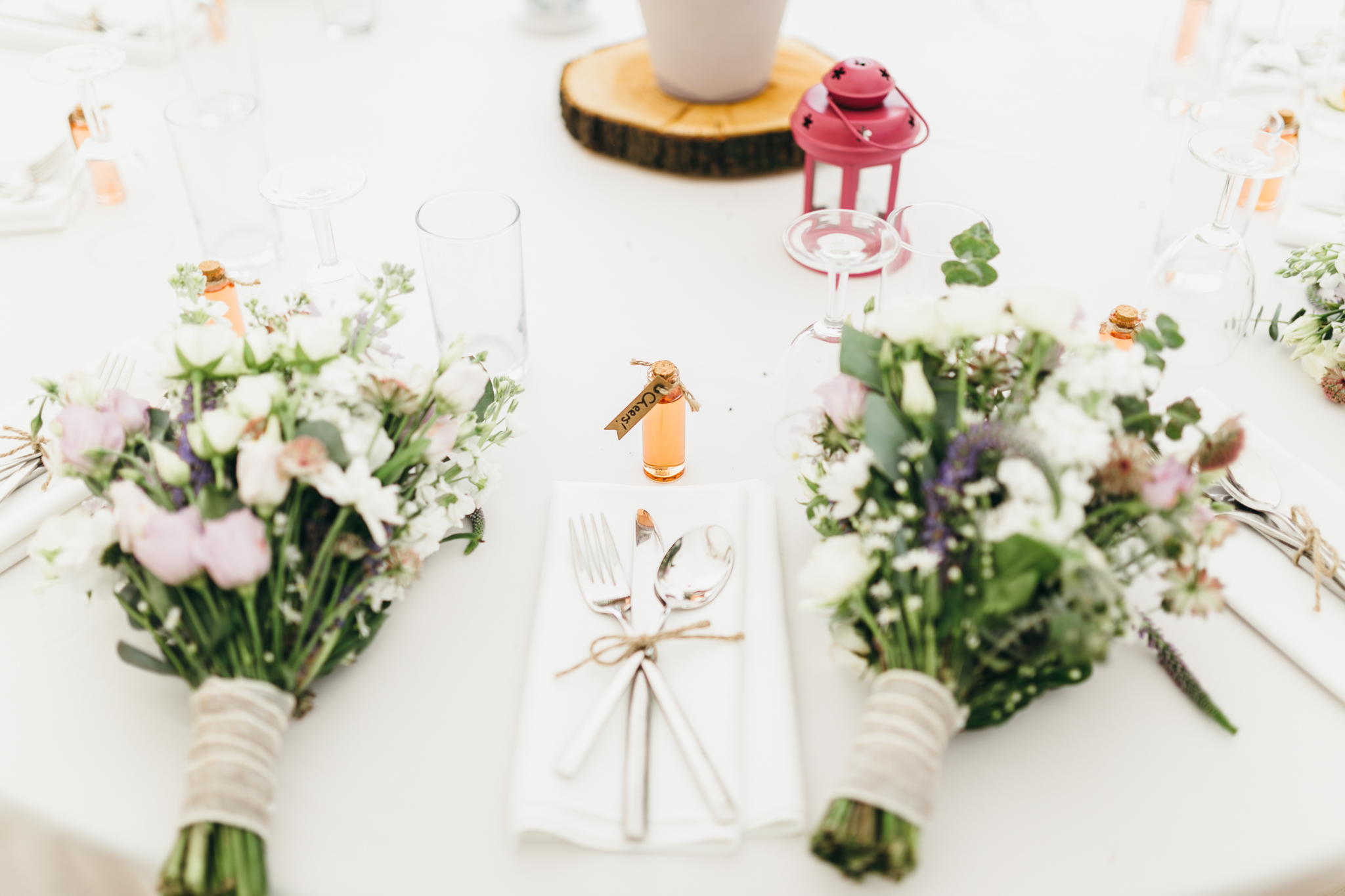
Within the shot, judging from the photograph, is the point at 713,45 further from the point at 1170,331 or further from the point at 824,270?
the point at 1170,331

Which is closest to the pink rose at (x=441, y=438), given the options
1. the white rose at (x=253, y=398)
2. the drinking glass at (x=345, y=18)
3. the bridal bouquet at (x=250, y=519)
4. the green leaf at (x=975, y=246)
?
the bridal bouquet at (x=250, y=519)

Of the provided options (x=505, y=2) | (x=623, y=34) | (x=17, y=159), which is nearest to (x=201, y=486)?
(x=17, y=159)

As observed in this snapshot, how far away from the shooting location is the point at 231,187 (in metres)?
1.24

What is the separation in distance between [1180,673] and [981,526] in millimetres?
248

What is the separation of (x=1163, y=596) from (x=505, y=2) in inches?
73.7

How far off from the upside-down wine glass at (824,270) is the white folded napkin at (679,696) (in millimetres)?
114

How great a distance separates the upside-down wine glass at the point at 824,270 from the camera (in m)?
0.87

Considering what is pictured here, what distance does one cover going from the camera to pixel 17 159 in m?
1.35

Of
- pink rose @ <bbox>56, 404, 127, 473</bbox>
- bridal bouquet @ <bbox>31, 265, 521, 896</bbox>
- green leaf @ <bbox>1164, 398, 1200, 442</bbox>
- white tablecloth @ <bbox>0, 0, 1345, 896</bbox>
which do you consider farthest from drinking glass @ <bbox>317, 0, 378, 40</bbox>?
green leaf @ <bbox>1164, 398, 1200, 442</bbox>

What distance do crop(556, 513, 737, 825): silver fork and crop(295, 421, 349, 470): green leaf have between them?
217mm

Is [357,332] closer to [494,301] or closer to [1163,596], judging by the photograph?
[494,301]

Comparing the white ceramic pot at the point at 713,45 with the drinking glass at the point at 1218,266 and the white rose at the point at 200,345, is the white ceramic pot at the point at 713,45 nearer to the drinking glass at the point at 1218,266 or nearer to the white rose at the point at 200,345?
the drinking glass at the point at 1218,266

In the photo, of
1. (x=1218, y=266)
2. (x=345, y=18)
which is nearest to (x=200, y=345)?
(x=1218, y=266)

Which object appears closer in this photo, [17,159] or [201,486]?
[201,486]
